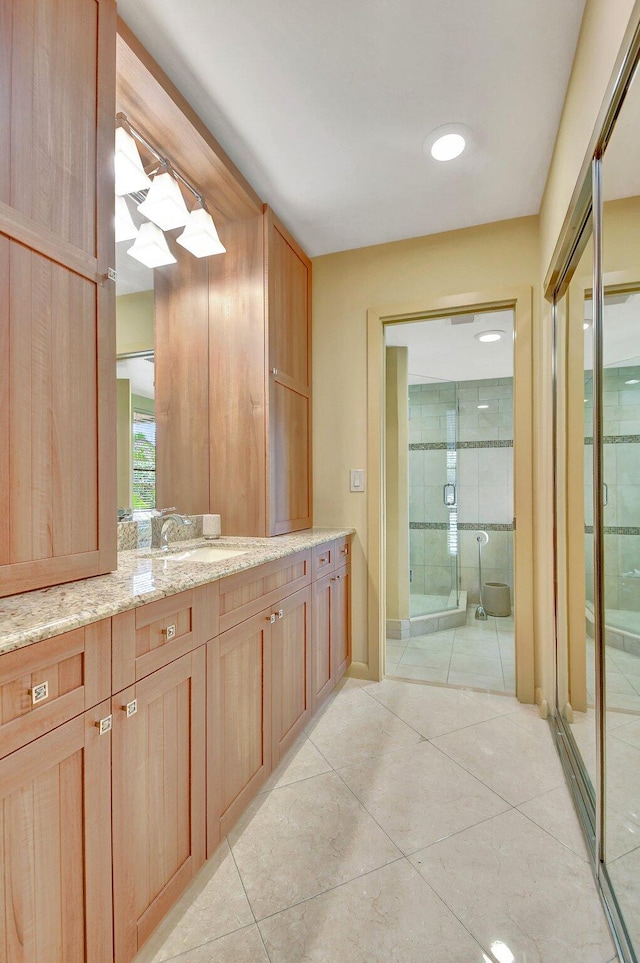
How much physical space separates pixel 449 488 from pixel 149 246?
334cm

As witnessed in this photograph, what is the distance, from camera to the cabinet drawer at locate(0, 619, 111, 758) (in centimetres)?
73

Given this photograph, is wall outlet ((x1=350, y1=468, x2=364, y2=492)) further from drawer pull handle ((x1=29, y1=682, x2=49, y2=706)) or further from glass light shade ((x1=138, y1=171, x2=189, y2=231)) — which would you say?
drawer pull handle ((x1=29, y1=682, x2=49, y2=706))

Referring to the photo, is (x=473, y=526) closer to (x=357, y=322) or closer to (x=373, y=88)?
(x=357, y=322)

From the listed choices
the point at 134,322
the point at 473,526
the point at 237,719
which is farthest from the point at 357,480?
the point at 473,526

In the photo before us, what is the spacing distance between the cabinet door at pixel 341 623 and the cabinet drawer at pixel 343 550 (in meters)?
0.04

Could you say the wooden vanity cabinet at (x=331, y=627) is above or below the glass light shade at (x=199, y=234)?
below

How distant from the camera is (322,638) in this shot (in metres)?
2.20

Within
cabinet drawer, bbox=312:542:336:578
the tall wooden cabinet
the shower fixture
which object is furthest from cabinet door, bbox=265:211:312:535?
the shower fixture

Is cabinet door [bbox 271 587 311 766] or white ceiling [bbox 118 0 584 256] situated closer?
white ceiling [bbox 118 0 584 256]

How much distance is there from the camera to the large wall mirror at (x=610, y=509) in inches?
40.4

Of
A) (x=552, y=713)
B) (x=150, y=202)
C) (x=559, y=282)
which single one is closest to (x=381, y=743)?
(x=552, y=713)

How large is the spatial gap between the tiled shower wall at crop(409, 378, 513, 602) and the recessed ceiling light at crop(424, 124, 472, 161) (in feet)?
8.21

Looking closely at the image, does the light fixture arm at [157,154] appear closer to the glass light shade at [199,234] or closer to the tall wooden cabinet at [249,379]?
the glass light shade at [199,234]

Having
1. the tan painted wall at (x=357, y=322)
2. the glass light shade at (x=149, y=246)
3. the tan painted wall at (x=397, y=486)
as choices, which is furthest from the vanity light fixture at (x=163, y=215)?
the tan painted wall at (x=397, y=486)
